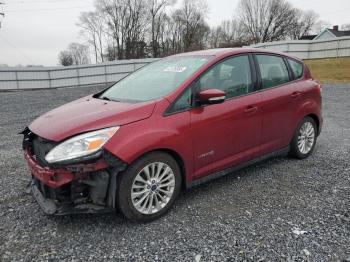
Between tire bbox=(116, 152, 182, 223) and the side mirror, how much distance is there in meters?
0.70

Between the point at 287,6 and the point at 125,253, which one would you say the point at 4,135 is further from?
the point at 287,6

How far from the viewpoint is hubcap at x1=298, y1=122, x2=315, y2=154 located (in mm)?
4789

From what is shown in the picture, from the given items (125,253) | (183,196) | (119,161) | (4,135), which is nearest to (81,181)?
(119,161)

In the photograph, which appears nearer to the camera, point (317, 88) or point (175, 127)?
point (175, 127)

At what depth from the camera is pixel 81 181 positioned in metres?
2.81

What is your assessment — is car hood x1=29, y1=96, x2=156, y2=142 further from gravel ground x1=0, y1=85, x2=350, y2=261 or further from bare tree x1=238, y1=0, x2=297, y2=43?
bare tree x1=238, y1=0, x2=297, y2=43

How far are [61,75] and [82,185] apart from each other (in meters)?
20.4

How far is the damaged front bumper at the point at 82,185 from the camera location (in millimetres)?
2785

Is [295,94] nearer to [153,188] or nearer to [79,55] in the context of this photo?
[153,188]

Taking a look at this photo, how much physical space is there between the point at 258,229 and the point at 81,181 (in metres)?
1.72

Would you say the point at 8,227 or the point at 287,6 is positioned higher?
the point at 287,6

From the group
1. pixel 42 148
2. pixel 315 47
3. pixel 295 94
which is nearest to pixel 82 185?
pixel 42 148

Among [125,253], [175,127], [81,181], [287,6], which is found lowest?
[125,253]

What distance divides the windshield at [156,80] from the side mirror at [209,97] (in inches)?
11.0
